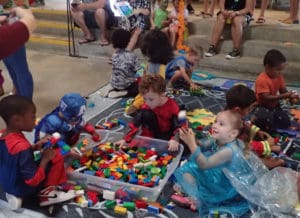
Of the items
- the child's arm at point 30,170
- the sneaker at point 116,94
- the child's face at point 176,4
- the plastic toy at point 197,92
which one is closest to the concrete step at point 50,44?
the child's face at point 176,4

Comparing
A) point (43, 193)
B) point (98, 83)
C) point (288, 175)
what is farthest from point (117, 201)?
point (98, 83)

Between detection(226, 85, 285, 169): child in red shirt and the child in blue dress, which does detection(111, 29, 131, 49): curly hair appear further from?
the child in blue dress

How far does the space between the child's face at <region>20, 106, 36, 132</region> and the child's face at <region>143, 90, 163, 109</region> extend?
76 cm

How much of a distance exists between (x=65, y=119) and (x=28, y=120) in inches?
17.4

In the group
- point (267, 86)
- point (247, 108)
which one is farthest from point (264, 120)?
point (247, 108)

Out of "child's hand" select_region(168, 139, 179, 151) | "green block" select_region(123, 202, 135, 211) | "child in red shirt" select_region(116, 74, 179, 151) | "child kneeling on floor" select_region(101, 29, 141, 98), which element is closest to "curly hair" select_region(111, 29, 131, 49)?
"child kneeling on floor" select_region(101, 29, 141, 98)

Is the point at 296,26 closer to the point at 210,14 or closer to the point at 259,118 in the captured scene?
the point at 210,14

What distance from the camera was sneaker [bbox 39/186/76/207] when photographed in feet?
6.39

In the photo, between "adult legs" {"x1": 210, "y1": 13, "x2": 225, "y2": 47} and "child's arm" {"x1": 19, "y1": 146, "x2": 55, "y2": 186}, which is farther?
"adult legs" {"x1": 210, "y1": 13, "x2": 225, "y2": 47}

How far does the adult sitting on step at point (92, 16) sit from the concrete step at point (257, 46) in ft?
3.76

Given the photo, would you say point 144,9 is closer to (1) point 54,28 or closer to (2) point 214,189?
(1) point 54,28

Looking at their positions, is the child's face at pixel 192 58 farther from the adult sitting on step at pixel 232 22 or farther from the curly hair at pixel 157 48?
the adult sitting on step at pixel 232 22

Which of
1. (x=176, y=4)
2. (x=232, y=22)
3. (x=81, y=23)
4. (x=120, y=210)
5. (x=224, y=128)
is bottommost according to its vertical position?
(x=120, y=210)

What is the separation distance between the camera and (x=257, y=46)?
4.41 meters
